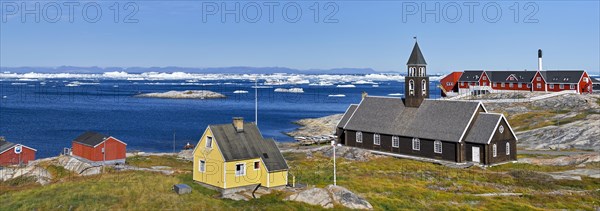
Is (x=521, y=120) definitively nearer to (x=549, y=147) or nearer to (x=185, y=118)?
(x=549, y=147)

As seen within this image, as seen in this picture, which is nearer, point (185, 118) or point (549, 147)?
point (549, 147)

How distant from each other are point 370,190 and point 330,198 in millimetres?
6983

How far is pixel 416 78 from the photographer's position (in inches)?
2285

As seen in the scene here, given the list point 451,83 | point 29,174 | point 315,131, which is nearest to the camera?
point 29,174

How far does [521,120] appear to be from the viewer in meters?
77.9

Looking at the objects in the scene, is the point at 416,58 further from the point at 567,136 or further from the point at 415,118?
the point at 567,136

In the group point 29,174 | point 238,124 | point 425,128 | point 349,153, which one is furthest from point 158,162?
point 425,128

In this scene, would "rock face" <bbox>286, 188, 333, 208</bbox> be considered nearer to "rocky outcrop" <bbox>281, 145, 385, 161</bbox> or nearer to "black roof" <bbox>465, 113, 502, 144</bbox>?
"rocky outcrop" <bbox>281, 145, 385, 161</bbox>

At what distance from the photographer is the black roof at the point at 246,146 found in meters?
36.8

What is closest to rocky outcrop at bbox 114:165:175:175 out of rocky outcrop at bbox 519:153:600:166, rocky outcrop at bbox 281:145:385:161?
rocky outcrop at bbox 281:145:385:161

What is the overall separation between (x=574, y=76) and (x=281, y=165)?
252 ft

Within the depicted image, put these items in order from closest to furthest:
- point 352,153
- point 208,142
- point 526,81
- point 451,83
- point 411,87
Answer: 1. point 208,142
2. point 352,153
3. point 411,87
4. point 526,81
5. point 451,83

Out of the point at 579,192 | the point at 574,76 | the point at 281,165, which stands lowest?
the point at 579,192

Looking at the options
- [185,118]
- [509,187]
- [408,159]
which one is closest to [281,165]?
[509,187]
